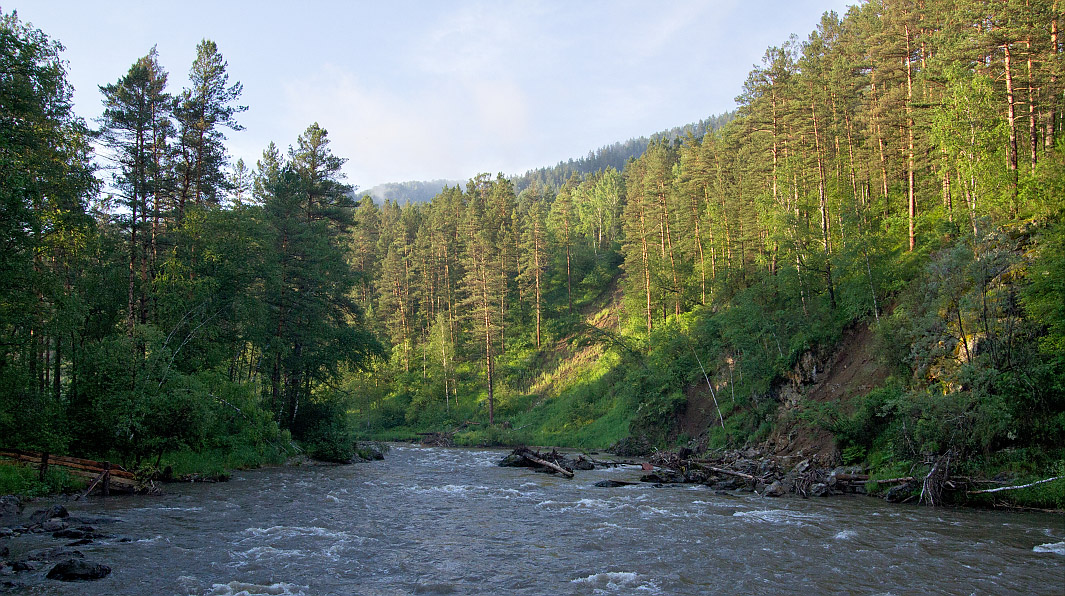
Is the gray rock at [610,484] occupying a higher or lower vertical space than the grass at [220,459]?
lower

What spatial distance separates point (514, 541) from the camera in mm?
13227

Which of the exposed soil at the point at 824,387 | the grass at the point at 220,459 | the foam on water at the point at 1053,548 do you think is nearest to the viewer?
the foam on water at the point at 1053,548

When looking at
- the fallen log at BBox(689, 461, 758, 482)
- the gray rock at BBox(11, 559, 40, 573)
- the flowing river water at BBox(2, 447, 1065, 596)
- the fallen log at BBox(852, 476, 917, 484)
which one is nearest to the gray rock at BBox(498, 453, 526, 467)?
the fallen log at BBox(689, 461, 758, 482)

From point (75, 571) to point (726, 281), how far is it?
111ft

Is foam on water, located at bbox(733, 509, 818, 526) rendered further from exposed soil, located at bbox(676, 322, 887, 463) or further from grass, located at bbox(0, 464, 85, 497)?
grass, located at bbox(0, 464, 85, 497)

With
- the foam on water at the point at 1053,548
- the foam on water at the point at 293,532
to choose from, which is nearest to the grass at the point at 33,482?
the foam on water at the point at 293,532

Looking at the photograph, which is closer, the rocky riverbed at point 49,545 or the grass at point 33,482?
the rocky riverbed at point 49,545

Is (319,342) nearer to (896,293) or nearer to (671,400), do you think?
(671,400)

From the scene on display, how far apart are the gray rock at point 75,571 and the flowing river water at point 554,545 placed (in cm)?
23

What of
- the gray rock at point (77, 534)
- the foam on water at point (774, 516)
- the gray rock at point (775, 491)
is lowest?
the gray rock at point (775, 491)

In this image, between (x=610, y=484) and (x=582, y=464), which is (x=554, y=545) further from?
(x=582, y=464)

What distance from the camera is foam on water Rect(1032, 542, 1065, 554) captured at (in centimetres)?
1108

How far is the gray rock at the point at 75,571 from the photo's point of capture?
30.6 ft

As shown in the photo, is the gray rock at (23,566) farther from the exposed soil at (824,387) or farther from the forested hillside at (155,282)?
the exposed soil at (824,387)
